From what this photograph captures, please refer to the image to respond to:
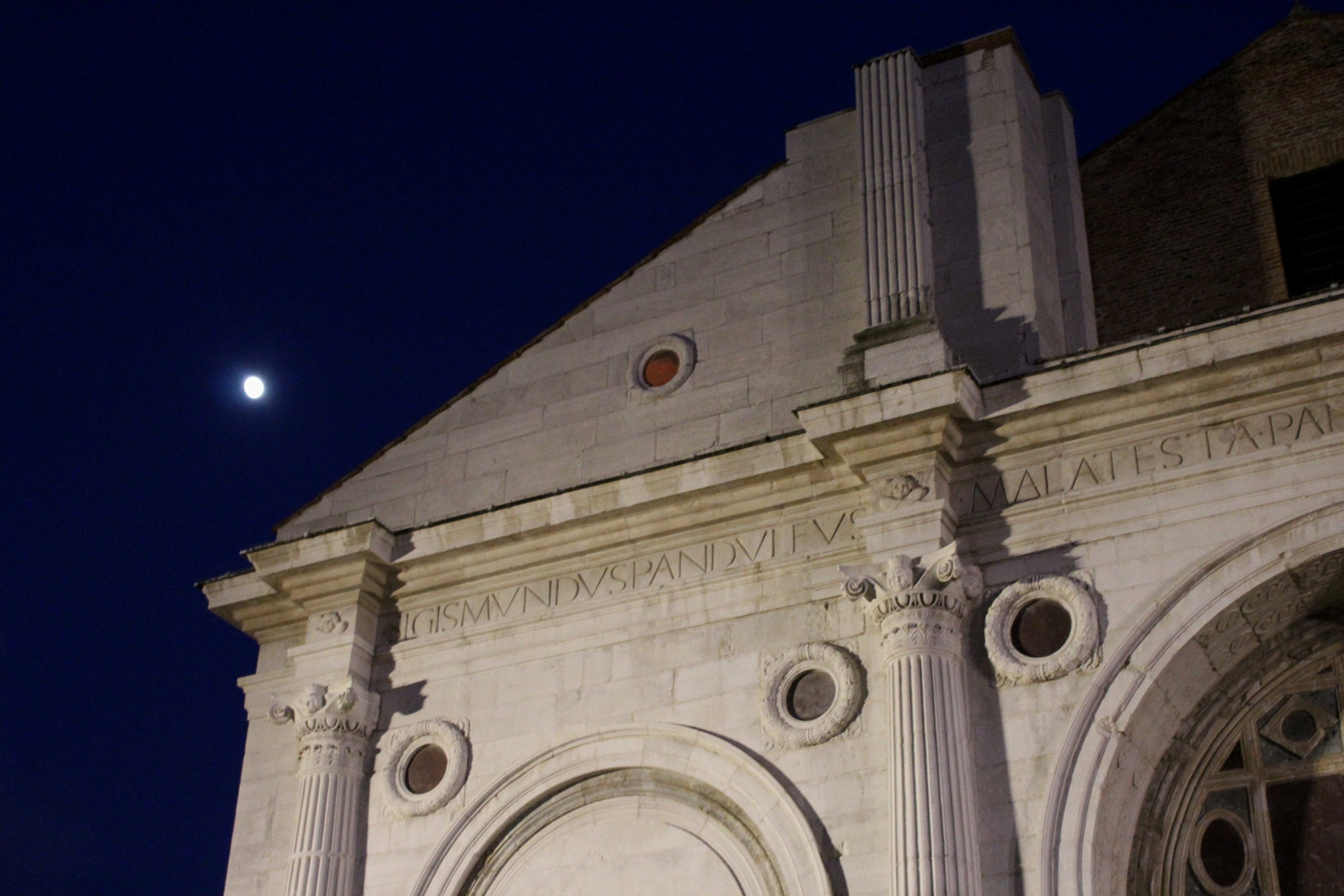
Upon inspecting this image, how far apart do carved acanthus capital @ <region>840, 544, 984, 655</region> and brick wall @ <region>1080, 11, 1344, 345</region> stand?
18.7 ft

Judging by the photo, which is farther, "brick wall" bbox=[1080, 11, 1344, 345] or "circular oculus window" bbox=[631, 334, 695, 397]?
"brick wall" bbox=[1080, 11, 1344, 345]

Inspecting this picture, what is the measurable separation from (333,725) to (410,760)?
Result: 2.31 feet

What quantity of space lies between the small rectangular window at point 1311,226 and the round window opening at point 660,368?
582 cm

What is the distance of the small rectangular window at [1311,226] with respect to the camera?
17531mm

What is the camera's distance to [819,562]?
14570mm

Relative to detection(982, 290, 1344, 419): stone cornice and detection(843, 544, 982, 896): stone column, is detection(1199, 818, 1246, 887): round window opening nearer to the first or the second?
detection(843, 544, 982, 896): stone column

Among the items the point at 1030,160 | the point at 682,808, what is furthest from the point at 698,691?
the point at 1030,160

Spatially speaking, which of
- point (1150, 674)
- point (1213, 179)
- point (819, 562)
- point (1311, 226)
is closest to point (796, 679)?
point (819, 562)

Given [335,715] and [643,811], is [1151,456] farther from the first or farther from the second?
[335,715]

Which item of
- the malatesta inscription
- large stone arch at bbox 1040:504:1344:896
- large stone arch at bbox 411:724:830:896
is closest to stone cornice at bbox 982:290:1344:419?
large stone arch at bbox 1040:504:1344:896

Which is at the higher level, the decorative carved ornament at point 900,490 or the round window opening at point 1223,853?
the decorative carved ornament at point 900,490

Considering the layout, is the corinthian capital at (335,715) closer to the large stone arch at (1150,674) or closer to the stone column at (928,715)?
the stone column at (928,715)

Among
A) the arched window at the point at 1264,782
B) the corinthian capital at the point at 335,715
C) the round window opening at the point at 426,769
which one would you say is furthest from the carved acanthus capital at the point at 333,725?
the arched window at the point at 1264,782

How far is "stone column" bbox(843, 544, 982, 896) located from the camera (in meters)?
12.4
